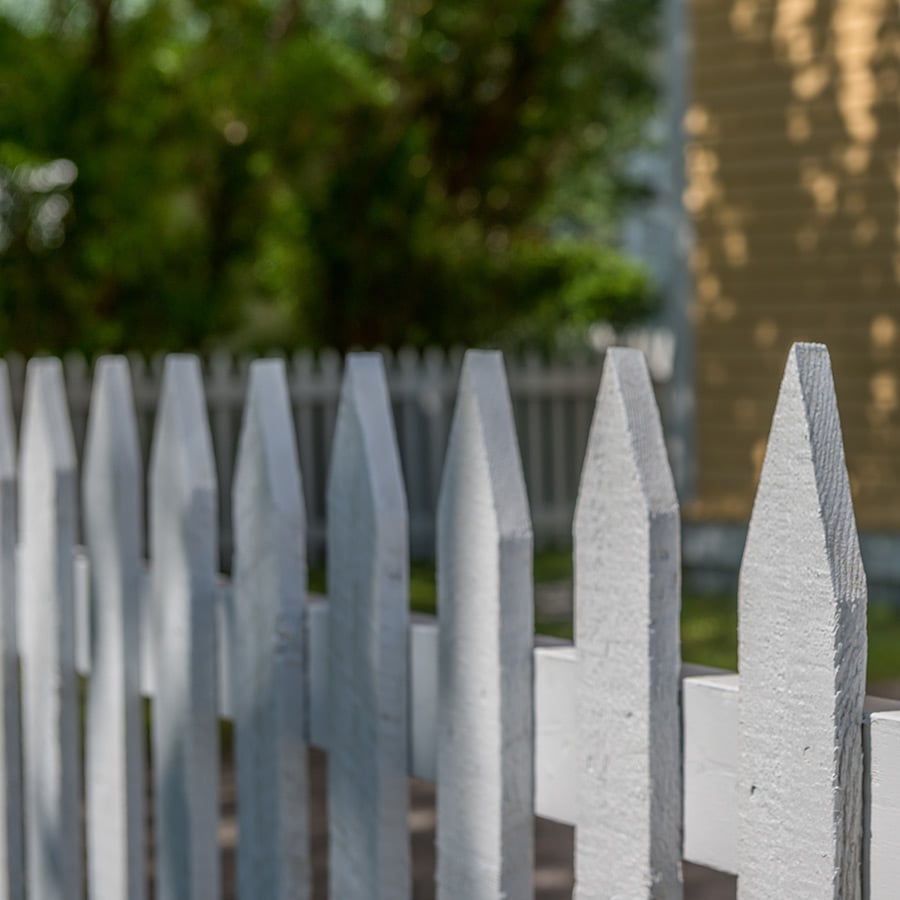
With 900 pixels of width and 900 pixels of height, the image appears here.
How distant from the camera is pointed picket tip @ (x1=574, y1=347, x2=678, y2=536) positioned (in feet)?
4.75

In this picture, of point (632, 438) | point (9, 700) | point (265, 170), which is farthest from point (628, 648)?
point (265, 170)

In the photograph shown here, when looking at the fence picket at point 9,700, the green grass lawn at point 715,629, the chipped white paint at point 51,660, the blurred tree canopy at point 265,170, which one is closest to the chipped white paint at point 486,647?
the chipped white paint at point 51,660

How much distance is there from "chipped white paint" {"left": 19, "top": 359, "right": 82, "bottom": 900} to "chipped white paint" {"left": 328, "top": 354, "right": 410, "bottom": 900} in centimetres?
83

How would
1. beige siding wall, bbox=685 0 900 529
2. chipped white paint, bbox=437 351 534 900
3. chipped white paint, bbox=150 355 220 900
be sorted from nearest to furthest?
chipped white paint, bbox=437 351 534 900 < chipped white paint, bbox=150 355 220 900 < beige siding wall, bbox=685 0 900 529

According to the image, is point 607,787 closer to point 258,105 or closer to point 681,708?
point 681,708

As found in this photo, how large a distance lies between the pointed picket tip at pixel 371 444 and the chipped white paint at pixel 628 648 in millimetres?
333

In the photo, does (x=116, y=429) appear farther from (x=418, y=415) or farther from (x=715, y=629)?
(x=418, y=415)

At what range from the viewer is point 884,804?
50.0 inches

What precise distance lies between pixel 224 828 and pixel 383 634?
10.2 ft

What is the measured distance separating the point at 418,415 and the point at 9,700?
8.85 metres

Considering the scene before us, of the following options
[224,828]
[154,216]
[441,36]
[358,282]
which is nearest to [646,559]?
[224,828]

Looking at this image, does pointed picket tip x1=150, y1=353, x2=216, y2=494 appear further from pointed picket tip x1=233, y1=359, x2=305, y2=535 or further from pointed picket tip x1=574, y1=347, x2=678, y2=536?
pointed picket tip x1=574, y1=347, x2=678, y2=536

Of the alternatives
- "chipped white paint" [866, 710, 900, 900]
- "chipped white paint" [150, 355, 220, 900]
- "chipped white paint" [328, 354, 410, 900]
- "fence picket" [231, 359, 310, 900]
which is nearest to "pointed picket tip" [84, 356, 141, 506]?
"chipped white paint" [150, 355, 220, 900]

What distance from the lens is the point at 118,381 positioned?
238 cm
